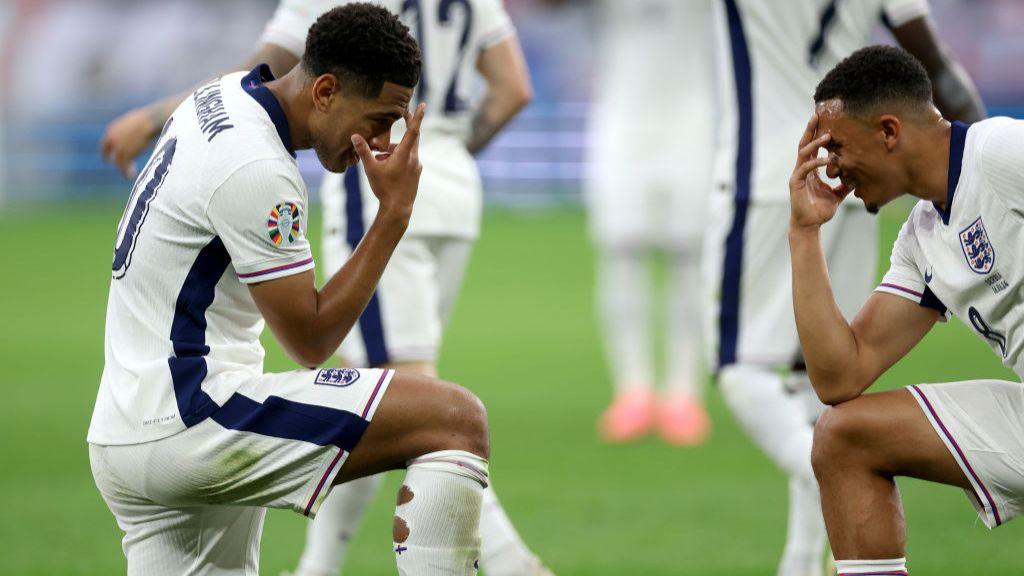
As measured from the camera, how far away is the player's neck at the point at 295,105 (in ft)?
12.1

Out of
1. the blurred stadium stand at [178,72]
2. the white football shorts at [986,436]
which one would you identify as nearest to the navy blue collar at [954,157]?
the white football shorts at [986,436]

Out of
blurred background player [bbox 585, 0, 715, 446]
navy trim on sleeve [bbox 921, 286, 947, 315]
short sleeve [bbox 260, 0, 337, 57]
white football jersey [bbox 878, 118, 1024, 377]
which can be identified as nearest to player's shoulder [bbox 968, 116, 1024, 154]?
white football jersey [bbox 878, 118, 1024, 377]

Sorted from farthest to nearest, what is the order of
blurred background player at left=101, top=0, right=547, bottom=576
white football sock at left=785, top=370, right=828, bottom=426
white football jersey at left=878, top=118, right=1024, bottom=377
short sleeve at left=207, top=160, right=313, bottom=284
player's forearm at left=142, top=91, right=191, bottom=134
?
white football sock at left=785, top=370, right=828, bottom=426 → blurred background player at left=101, top=0, right=547, bottom=576 → player's forearm at left=142, top=91, right=191, bottom=134 → white football jersey at left=878, top=118, right=1024, bottom=377 → short sleeve at left=207, top=160, right=313, bottom=284

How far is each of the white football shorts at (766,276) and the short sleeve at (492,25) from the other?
3.23ft

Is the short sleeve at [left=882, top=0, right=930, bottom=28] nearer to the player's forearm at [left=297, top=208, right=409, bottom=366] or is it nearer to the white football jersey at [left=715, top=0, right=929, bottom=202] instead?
the white football jersey at [left=715, top=0, right=929, bottom=202]

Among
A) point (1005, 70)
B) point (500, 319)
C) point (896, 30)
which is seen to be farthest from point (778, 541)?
point (1005, 70)

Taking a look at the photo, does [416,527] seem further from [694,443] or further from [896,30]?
[694,443]

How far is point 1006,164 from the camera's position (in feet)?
11.6

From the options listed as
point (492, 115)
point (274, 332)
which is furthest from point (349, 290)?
point (492, 115)

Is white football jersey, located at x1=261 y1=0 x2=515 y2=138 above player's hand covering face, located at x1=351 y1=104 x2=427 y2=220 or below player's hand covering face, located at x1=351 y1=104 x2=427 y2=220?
below

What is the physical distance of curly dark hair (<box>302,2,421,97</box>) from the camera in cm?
359

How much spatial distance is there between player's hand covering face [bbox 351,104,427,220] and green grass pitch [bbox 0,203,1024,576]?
2.11 m

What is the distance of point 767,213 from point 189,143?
7.45 ft

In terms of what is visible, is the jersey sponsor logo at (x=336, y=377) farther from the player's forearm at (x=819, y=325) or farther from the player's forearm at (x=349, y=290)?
the player's forearm at (x=819, y=325)
